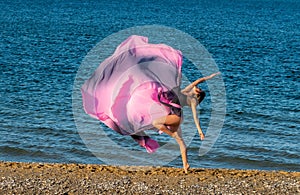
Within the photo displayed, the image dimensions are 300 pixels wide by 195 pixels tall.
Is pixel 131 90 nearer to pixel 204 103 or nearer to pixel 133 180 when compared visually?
pixel 133 180

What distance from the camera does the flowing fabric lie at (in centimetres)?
906

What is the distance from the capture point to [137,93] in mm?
9086

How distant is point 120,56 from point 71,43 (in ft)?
195

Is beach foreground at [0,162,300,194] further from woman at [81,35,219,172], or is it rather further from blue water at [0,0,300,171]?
woman at [81,35,219,172]

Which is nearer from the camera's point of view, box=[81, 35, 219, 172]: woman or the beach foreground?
box=[81, 35, 219, 172]: woman

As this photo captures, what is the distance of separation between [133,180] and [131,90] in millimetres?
9525

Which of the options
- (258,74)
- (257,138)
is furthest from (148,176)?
(258,74)

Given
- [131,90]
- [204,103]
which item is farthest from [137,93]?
[204,103]

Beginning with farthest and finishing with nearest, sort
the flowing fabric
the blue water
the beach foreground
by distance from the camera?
the blue water, the beach foreground, the flowing fabric

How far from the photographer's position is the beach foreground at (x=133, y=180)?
56.7 ft

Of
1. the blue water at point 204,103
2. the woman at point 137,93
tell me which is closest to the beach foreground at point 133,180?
the blue water at point 204,103

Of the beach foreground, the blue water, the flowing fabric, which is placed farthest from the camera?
the blue water

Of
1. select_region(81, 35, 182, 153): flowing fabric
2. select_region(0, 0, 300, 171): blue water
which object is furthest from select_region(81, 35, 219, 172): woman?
select_region(0, 0, 300, 171): blue water

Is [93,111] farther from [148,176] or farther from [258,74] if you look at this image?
[258,74]
